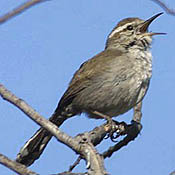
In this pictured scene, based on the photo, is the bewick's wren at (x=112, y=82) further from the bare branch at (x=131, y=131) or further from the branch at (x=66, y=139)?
the branch at (x=66, y=139)

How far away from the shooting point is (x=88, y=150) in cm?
334

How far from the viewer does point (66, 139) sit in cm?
324

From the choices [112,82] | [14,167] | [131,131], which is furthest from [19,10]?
[112,82]

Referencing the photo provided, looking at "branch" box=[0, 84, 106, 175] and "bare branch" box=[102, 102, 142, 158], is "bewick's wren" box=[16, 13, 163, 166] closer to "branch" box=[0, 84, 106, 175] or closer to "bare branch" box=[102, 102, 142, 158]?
"bare branch" box=[102, 102, 142, 158]

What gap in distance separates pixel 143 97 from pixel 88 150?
9.99 feet

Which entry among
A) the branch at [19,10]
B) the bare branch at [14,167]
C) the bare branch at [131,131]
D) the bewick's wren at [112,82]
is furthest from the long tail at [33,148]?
the branch at [19,10]

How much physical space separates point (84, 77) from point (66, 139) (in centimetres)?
330

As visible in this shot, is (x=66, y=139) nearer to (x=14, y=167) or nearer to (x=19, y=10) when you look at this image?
(x=14, y=167)

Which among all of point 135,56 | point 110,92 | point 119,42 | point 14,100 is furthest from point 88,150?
point 119,42

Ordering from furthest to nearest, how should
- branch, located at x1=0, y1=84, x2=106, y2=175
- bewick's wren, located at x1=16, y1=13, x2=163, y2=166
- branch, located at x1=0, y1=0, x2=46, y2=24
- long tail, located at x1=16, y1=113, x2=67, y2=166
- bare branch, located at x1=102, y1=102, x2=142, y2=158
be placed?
1. bewick's wren, located at x1=16, y1=13, x2=163, y2=166
2. long tail, located at x1=16, y1=113, x2=67, y2=166
3. bare branch, located at x1=102, y1=102, x2=142, y2=158
4. branch, located at x1=0, y1=84, x2=106, y2=175
5. branch, located at x1=0, y1=0, x2=46, y2=24

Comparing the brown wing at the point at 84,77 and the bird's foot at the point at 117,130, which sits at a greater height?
the brown wing at the point at 84,77

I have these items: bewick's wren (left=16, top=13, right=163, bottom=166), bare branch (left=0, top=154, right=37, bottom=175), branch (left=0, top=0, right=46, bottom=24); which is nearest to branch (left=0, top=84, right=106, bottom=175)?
bare branch (left=0, top=154, right=37, bottom=175)

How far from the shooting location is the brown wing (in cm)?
641

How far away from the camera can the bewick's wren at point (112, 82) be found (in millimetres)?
6023
